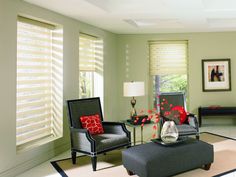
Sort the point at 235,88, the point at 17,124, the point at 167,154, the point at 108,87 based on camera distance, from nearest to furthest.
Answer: the point at 167,154
the point at 17,124
the point at 108,87
the point at 235,88

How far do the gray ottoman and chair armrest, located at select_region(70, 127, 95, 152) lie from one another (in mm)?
546

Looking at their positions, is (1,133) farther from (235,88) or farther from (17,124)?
(235,88)

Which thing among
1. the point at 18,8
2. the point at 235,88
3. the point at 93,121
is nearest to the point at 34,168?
the point at 93,121

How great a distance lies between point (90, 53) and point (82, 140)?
2551 millimetres

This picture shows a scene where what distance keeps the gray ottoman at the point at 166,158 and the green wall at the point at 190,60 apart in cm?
347

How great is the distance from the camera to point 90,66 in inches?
237

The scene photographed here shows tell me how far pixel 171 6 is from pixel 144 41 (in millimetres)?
2737

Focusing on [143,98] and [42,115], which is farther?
[143,98]

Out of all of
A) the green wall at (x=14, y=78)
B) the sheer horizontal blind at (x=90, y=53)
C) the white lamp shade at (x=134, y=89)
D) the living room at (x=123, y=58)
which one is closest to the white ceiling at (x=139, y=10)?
the living room at (x=123, y=58)

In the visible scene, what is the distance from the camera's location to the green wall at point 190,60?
23.1 feet

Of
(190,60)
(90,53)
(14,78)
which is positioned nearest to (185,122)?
(190,60)

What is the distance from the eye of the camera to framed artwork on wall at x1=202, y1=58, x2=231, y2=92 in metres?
7.03

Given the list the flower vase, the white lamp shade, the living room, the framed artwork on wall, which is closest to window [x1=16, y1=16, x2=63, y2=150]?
the living room

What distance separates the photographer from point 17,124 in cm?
397
